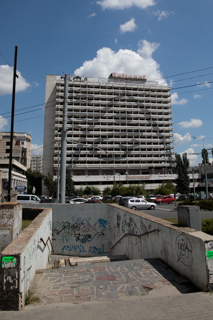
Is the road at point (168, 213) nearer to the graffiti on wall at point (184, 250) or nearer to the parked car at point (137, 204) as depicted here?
the parked car at point (137, 204)

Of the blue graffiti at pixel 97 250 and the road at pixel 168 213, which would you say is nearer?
the blue graffiti at pixel 97 250

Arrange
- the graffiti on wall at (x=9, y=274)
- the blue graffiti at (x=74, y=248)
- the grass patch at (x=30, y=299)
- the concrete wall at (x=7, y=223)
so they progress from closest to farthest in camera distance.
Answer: the graffiti on wall at (x=9, y=274), the grass patch at (x=30, y=299), the concrete wall at (x=7, y=223), the blue graffiti at (x=74, y=248)

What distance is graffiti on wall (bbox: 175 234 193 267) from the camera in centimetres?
471

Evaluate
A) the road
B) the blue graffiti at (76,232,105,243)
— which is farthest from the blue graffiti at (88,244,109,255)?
the road

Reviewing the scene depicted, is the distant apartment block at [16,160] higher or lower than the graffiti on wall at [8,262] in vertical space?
higher

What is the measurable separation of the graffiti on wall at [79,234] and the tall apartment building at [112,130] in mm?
56038

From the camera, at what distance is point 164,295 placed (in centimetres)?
420

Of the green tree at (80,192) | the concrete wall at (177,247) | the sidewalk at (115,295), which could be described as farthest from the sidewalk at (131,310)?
the green tree at (80,192)

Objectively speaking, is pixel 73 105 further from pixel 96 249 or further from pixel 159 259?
pixel 159 259

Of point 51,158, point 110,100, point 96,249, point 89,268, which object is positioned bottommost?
point 96,249

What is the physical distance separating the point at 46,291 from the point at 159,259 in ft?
10.1

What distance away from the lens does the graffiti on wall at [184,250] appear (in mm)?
4707

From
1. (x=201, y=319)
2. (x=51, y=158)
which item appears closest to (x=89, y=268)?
(x=201, y=319)

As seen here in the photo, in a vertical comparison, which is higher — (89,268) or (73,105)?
(73,105)
